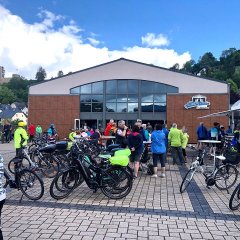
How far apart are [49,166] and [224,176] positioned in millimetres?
4945

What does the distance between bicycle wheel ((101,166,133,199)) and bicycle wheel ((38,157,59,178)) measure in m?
2.84

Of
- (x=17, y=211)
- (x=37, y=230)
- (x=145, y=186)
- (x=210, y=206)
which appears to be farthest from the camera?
(x=145, y=186)

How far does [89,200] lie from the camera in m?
7.10

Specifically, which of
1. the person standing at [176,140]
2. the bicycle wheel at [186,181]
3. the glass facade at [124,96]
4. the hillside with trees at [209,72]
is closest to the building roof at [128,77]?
the glass facade at [124,96]

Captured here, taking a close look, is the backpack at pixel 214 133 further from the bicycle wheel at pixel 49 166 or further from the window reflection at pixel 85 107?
the window reflection at pixel 85 107

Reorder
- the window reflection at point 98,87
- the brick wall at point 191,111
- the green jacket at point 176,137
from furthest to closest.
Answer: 1. the window reflection at point 98,87
2. the brick wall at point 191,111
3. the green jacket at point 176,137

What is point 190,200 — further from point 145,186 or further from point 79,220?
point 79,220

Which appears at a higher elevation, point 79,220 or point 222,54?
point 222,54

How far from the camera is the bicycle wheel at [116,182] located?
7312 mm

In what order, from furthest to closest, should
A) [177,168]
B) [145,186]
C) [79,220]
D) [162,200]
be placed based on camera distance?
[177,168] → [145,186] → [162,200] → [79,220]

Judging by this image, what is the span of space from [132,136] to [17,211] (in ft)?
14.1

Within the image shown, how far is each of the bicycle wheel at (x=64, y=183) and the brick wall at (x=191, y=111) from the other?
88.1 ft

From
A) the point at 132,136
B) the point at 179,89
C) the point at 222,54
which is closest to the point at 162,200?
the point at 132,136

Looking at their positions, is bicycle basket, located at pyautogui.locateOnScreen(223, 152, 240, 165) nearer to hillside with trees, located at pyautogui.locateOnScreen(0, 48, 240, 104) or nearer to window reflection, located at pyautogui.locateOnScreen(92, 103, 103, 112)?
window reflection, located at pyautogui.locateOnScreen(92, 103, 103, 112)
